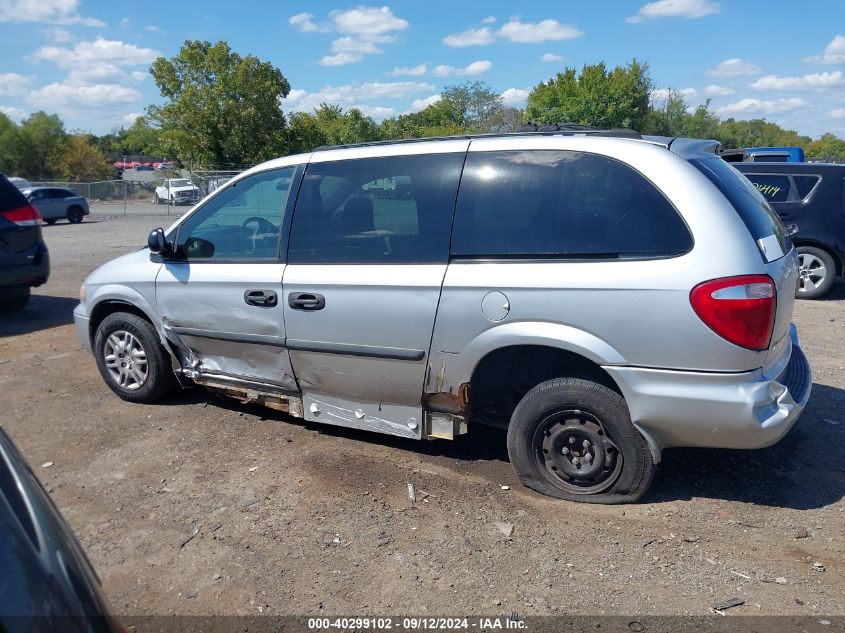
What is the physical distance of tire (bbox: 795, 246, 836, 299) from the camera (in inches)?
395

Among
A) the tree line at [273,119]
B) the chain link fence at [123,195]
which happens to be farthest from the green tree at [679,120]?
the chain link fence at [123,195]

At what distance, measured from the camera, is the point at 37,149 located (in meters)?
54.1

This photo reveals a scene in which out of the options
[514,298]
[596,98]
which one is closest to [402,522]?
[514,298]

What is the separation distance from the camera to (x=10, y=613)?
135 centimetres

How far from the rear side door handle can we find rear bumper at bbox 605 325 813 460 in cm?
182

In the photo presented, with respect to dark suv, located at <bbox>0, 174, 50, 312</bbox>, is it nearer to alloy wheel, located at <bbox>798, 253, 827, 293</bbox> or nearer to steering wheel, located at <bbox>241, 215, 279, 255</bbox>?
steering wheel, located at <bbox>241, 215, 279, 255</bbox>

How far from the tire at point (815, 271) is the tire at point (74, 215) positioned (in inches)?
1090

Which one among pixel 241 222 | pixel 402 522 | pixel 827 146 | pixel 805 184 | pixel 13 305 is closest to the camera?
pixel 402 522

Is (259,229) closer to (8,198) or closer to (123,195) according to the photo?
(8,198)

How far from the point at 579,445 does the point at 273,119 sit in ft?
115

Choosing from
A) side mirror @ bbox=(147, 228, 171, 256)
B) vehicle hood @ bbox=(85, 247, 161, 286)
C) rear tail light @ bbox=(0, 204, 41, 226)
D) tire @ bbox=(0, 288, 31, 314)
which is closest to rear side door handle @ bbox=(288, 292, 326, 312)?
side mirror @ bbox=(147, 228, 171, 256)

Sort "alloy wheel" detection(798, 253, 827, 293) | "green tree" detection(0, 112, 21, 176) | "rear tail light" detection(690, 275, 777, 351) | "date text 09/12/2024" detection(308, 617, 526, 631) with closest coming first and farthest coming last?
1. "date text 09/12/2024" detection(308, 617, 526, 631)
2. "rear tail light" detection(690, 275, 777, 351)
3. "alloy wheel" detection(798, 253, 827, 293)
4. "green tree" detection(0, 112, 21, 176)

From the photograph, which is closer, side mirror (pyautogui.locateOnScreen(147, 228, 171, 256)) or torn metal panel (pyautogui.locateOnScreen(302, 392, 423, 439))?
torn metal panel (pyautogui.locateOnScreen(302, 392, 423, 439))

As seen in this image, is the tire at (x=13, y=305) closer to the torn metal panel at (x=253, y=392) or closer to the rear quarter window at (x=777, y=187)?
the torn metal panel at (x=253, y=392)
